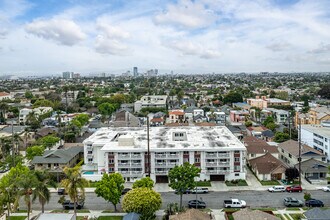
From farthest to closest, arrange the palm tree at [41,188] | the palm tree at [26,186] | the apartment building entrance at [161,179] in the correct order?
the apartment building entrance at [161,179] → the palm tree at [41,188] → the palm tree at [26,186]

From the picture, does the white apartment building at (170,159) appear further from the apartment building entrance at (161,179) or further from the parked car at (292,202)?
the parked car at (292,202)

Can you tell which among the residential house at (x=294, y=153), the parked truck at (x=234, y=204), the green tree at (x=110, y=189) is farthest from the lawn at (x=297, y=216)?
the green tree at (x=110, y=189)

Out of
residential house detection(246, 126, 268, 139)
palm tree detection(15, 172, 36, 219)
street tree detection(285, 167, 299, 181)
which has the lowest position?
street tree detection(285, 167, 299, 181)

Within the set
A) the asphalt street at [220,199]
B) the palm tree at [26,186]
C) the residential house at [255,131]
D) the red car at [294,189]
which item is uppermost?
the palm tree at [26,186]

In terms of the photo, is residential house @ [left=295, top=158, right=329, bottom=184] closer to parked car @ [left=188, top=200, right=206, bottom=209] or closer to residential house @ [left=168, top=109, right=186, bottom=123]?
parked car @ [left=188, top=200, right=206, bottom=209]

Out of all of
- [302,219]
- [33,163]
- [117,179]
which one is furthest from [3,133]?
[302,219]

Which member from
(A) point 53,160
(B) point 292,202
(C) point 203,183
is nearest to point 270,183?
(B) point 292,202

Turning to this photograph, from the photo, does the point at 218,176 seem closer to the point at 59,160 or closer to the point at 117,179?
the point at 117,179

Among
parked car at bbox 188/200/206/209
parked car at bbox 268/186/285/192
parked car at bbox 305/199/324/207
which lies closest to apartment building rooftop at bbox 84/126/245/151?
parked car at bbox 268/186/285/192
